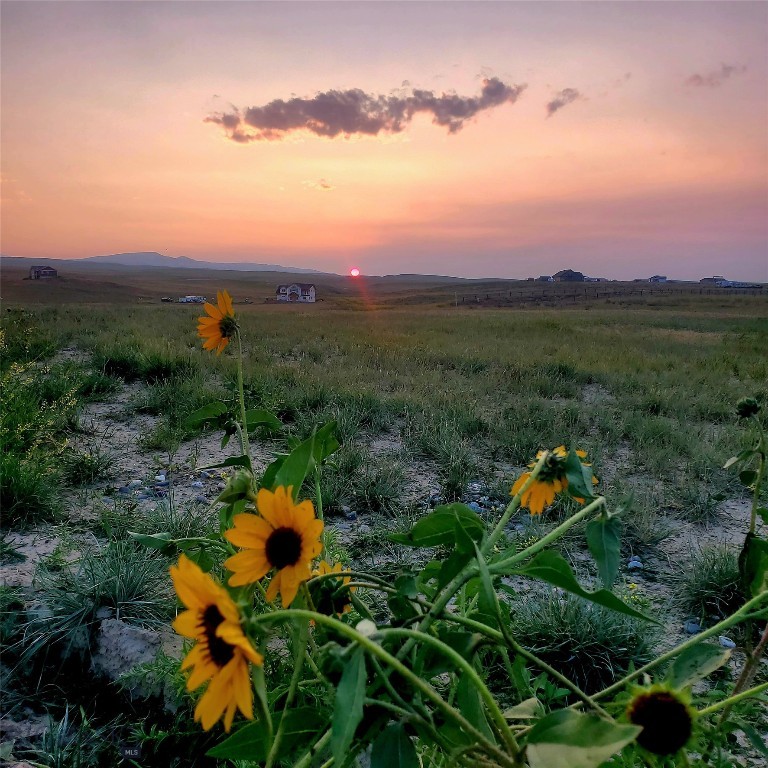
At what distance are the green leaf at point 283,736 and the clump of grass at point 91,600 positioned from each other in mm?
1422

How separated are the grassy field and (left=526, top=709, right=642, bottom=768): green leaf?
0.91 metres

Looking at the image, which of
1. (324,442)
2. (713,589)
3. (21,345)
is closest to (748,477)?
(324,442)

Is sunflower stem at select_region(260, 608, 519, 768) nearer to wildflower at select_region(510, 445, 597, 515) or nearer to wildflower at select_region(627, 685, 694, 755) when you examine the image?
wildflower at select_region(627, 685, 694, 755)

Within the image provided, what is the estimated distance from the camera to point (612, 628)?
2084 millimetres

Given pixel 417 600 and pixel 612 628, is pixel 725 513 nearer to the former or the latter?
pixel 612 628

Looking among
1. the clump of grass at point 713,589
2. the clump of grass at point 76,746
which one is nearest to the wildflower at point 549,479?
the clump of grass at point 76,746

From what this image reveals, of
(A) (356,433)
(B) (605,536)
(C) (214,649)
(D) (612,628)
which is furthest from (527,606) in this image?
(A) (356,433)

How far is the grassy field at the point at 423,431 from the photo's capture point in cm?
217

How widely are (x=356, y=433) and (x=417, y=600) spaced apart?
377 centimetres

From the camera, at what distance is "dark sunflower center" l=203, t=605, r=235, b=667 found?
2.09 feet

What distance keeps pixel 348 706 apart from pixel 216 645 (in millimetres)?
180

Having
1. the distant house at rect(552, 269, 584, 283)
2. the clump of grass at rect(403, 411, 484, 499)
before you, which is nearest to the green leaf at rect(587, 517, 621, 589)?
the clump of grass at rect(403, 411, 484, 499)

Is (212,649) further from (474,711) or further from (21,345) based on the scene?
(21,345)

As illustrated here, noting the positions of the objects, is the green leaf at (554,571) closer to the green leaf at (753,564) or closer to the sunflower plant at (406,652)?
the sunflower plant at (406,652)
